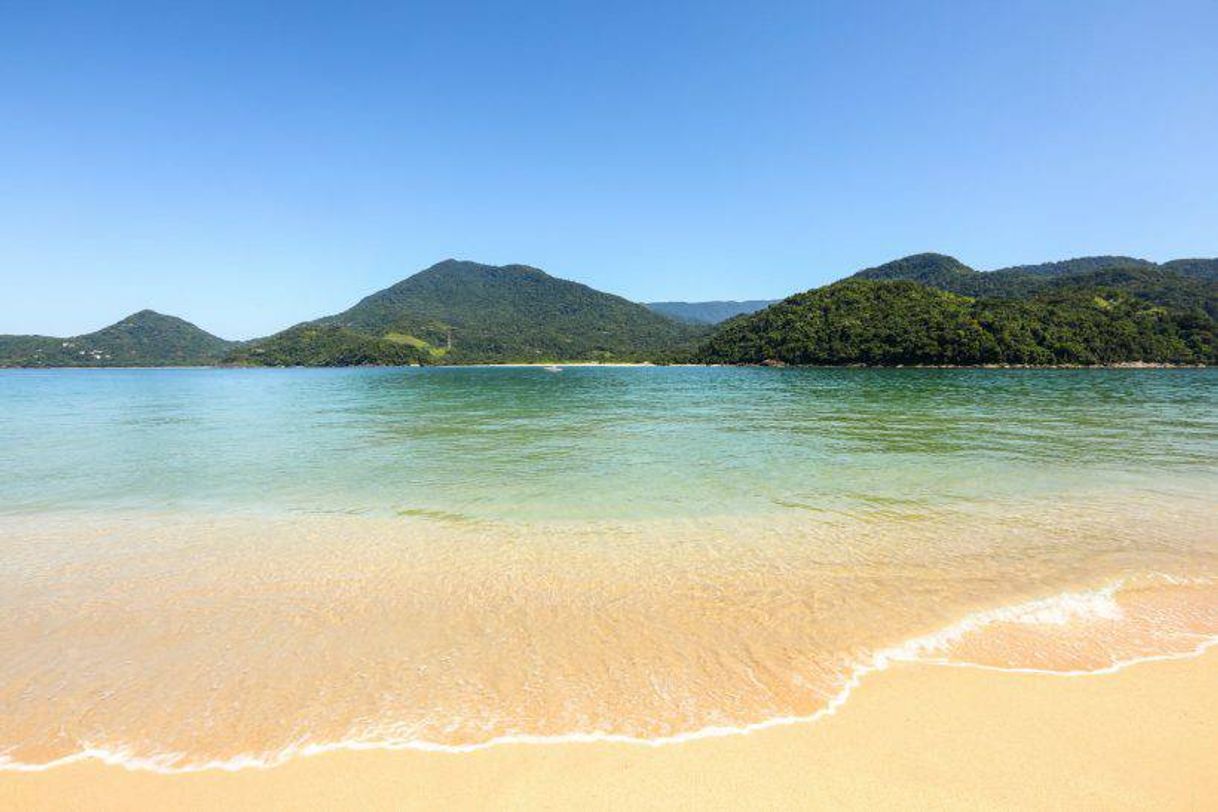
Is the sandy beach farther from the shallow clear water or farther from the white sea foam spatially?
the shallow clear water

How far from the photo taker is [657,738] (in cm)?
386

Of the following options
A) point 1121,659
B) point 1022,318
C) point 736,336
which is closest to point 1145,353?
point 1022,318

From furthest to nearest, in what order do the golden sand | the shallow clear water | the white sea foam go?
the shallow clear water
the golden sand
the white sea foam

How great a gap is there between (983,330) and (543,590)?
458ft

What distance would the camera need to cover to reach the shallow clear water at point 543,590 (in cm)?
423

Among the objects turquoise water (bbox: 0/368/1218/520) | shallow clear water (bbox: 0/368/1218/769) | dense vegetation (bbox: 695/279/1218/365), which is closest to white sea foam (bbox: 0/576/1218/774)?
shallow clear water (bbox: 0/368/1218/769)

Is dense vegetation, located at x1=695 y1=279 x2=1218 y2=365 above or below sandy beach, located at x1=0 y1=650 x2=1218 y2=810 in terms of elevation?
above

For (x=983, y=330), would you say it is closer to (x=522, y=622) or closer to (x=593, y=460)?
(x=593, y=460)

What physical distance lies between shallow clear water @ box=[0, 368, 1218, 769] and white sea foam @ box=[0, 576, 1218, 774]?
0.09ft

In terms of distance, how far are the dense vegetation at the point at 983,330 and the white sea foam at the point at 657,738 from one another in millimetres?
129408

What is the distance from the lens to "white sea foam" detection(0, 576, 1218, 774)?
3.64m

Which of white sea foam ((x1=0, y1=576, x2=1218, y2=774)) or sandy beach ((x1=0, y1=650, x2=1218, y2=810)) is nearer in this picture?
sandy beach ((x1=0, y1=650, x2=1218, y2=810))

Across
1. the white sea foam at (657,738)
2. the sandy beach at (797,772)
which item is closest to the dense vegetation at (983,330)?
the white sea foam at (657,738)

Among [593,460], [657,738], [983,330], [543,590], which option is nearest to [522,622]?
[543,590]
